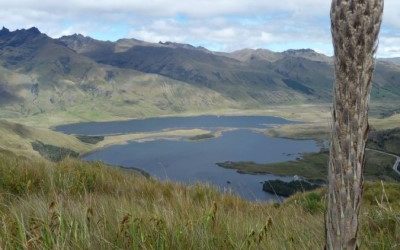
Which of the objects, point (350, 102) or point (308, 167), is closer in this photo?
point (350, 102)

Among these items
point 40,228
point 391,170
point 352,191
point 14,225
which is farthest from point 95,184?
point 391,170

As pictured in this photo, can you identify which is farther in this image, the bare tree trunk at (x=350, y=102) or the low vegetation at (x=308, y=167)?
the low vegetation at (x=308, y=167)

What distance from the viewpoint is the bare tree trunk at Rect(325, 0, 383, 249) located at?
2730mm

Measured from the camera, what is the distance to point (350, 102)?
2.77 metres

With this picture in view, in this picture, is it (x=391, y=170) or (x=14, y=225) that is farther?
(x=391, y=170)

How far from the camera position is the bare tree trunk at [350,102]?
273 cm

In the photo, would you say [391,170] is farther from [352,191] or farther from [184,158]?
[352,191]

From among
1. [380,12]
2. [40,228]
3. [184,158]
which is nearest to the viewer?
[380,12]

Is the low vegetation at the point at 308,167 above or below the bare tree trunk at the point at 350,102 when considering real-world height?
below

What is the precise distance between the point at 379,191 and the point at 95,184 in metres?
8.22

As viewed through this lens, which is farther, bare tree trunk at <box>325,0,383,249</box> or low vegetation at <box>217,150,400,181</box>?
low vegetation at <box>217,150,400,181</box>

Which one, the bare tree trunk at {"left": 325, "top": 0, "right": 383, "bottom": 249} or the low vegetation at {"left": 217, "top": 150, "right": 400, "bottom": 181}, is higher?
the bare tree trunk at {"left": 325, "top": 0, "right": 383, "bottom": 249}

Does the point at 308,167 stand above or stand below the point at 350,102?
below

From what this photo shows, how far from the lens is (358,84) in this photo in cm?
277
